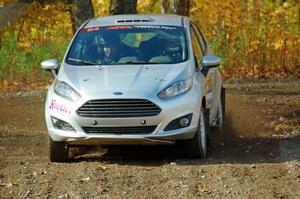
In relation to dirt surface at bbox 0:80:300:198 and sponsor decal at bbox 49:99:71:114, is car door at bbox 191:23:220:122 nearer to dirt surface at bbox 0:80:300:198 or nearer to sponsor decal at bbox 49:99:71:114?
dirt surface at bbox 0:80:300:198

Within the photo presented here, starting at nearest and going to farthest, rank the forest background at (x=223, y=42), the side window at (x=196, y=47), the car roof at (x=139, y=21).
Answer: the side window at (x=196, y=47), the car roof at (x=139, y=21), the forest background at (x=223, y=42)

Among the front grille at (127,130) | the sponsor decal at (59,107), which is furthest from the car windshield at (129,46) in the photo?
the front grille at (127,130)

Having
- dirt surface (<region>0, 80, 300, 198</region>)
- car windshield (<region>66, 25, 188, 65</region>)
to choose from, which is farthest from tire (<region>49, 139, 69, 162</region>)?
car windshield (<region>66, 25, 188, 65</region>)

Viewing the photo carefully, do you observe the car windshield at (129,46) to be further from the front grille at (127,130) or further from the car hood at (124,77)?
the front grille at (127,130)

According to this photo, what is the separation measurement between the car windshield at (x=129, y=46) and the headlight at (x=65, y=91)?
72cm

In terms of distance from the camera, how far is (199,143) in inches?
387

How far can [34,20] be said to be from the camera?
809 inches

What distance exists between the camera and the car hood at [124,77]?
953cm

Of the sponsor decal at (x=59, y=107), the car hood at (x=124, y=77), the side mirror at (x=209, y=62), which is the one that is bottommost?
the sponsor decal at (x=59, y=107)

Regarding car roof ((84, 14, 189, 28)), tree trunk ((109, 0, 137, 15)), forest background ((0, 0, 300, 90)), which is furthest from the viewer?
forest background ((0, 0, 300, 90))

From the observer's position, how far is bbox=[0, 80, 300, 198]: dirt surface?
26.7 ft

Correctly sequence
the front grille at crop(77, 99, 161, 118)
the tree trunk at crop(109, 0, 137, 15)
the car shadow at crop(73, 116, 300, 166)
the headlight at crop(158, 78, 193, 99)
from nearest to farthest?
the front grille at crop(77, 99, 161, 118) < the headlight at crop(158, 78, 193, 99) < the car shadow at crop(73, 116, 300, 166) < the tree trunk at crop(109, 0, 137, 15)

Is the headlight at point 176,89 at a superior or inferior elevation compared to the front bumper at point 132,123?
superior

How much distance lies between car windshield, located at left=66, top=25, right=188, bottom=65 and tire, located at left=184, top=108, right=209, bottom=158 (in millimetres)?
841
